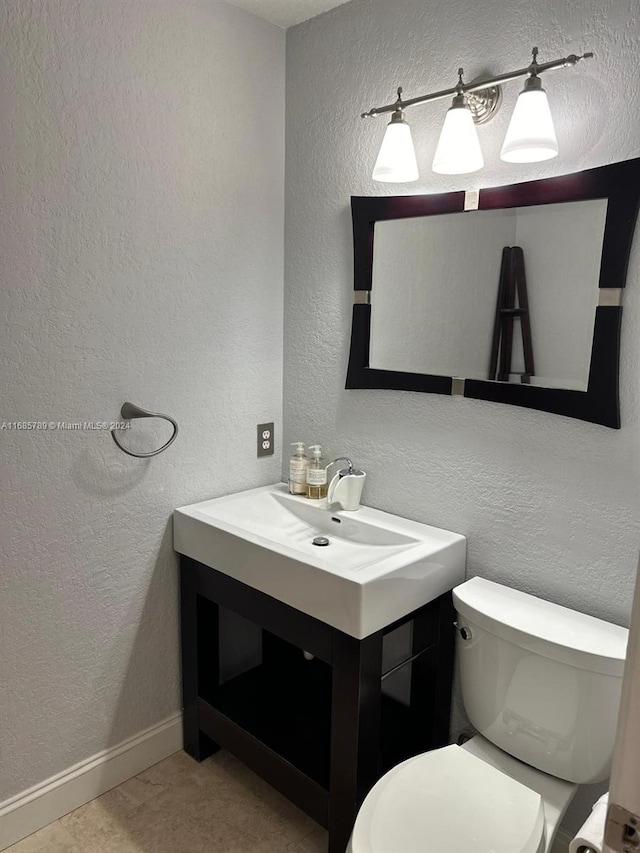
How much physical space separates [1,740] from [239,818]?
71 cm

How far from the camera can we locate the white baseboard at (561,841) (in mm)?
1639

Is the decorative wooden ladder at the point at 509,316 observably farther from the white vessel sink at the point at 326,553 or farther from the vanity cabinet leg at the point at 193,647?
the vanity cabinet leg at the point at 193,647

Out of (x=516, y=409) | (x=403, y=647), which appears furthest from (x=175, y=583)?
(x=516, y=409)

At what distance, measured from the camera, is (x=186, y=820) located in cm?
185

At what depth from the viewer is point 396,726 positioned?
75.8 inches

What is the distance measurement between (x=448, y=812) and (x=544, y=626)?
0.45 meters

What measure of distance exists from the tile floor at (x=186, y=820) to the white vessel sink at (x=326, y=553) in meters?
0.71

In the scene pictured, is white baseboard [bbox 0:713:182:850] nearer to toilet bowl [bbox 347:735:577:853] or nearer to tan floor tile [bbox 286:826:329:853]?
tan floor tile [bbox 286:826:329:853]

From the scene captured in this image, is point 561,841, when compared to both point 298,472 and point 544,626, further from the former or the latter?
point 298,472

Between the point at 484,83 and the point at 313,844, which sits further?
the point at 313,844

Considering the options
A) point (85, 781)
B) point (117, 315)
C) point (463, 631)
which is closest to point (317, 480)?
point (463, 631)

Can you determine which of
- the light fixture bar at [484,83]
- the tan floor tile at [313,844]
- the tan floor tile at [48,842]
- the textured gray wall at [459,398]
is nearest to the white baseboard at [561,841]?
the textured gray wall at [459,398]

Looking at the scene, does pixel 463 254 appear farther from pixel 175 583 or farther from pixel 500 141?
pixel 175 583

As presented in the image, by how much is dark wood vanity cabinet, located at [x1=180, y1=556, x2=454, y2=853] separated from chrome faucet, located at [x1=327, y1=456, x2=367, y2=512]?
0.39 m
